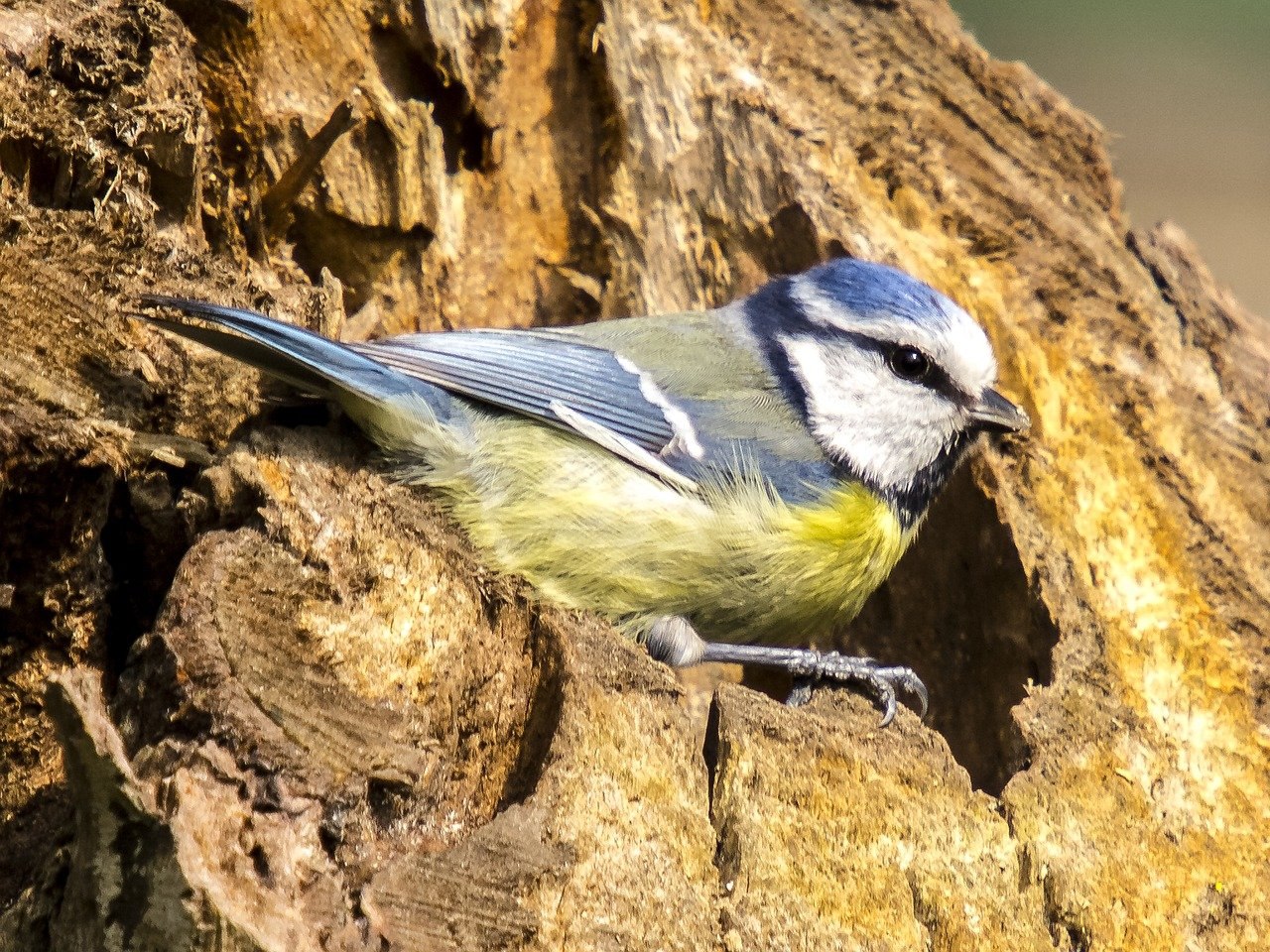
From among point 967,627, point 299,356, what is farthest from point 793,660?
point 299,356

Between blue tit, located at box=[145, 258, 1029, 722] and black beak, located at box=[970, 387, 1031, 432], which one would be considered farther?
black beak, located at box=[970, 387, 1031, 432]

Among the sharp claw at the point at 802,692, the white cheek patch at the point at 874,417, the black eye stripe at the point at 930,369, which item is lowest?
the sharp claw at the point at 802,692

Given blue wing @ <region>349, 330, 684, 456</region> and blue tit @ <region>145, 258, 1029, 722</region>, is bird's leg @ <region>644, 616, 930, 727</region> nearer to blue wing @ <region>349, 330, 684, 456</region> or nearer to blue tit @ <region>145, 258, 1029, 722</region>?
A: blue tit @ <region>145, 258, 1029, 722</region>

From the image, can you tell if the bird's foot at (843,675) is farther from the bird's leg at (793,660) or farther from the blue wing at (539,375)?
the blue wing at (539,375)

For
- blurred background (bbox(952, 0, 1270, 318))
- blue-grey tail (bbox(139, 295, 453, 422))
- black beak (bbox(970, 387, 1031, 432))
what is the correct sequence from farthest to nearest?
blurred background (bbox(952, 0, 1270, 318)) → black beak (bbox(970, 387, 1031, 432)) → blue-grey tail (bbox(139, 295, 453, 422))

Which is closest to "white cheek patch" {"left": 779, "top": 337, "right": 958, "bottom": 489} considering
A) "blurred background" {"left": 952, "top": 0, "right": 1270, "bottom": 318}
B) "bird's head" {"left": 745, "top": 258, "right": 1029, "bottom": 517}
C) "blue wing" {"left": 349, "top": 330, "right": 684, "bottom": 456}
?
"bird's head" {"left": 745, "top": 258, "right": 1029, "bottom": 517}

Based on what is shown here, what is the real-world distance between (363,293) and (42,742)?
48.0 inches

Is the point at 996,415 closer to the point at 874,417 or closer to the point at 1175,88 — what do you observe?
the point at 874,417

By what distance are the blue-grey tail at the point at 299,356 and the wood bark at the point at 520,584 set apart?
9 centimetres

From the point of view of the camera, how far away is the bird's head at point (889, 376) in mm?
2529

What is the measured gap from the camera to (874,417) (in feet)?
8.48

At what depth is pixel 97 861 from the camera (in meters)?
1.52

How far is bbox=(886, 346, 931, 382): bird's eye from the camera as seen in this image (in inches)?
101

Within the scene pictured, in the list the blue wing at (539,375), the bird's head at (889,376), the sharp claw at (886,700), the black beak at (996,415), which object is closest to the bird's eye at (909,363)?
the bird's head at (889,376)
